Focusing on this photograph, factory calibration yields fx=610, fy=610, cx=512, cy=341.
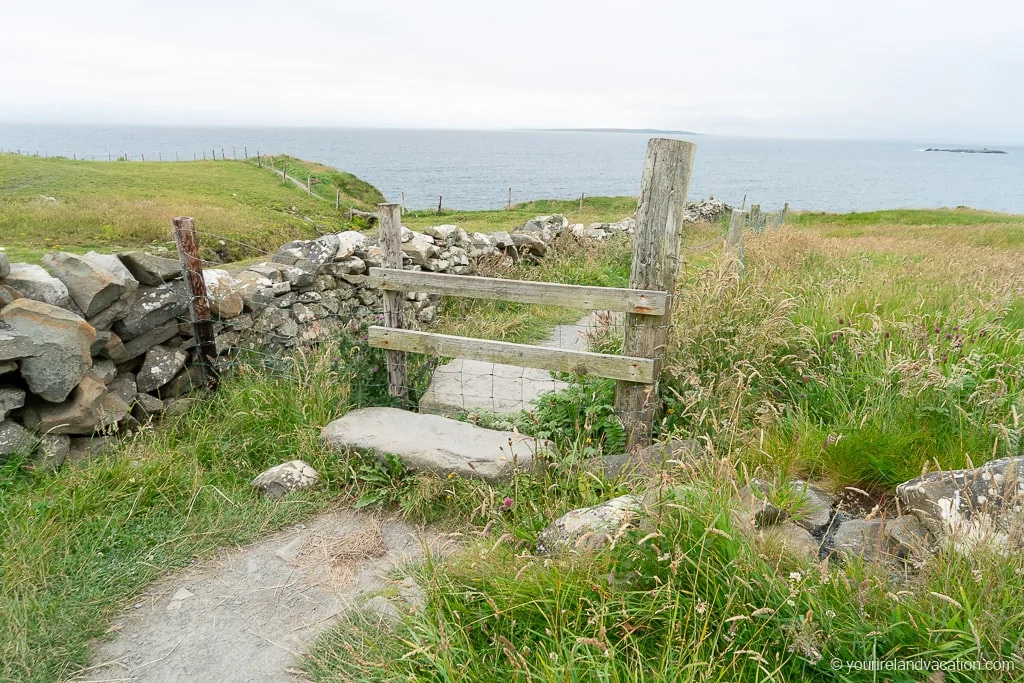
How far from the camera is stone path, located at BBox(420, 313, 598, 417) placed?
6.01 metres

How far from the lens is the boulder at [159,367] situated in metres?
5.68

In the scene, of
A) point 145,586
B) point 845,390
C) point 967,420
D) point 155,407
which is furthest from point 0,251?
point 967,420

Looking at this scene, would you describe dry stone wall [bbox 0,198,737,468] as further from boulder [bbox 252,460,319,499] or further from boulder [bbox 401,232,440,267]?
boulder [bbox 252,460,319,499]

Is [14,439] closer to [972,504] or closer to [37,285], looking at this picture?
[37,285]

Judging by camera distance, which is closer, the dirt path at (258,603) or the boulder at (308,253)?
the dirt path at (258,603)

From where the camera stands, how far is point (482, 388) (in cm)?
667

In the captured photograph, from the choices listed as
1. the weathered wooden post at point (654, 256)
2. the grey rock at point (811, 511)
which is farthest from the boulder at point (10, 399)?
the grey rock at point (811, 511)

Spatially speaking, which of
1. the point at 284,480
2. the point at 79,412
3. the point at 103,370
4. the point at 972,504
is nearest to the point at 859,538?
the point at 972,504

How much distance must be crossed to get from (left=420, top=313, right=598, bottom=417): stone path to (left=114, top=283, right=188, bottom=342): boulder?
2.53 meters

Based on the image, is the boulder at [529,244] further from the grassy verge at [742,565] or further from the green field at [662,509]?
the grassy verge at [742,565]

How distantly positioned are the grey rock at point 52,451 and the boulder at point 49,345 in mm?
325

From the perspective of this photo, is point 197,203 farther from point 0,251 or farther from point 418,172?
point 418,172

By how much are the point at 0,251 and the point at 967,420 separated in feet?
23.4

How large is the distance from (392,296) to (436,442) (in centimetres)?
154
